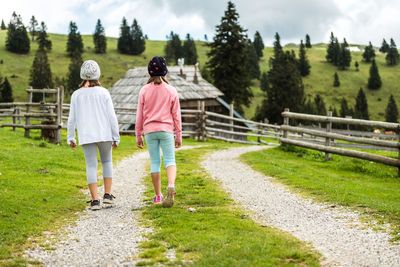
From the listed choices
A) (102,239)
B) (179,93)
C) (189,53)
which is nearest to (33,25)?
(189,53)

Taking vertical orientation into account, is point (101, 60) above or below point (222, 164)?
above

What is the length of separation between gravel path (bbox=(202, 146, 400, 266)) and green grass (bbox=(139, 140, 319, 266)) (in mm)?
253

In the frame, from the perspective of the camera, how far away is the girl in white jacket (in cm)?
634

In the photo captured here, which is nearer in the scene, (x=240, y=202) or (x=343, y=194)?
(x=240, y=202)

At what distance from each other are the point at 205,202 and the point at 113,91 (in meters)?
29.5

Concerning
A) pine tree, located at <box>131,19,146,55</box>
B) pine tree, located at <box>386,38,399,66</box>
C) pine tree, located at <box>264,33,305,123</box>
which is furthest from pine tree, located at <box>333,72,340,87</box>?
pine tree, located at <box>264,33,305,123</box>

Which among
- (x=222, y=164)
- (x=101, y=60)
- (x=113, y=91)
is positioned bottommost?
(x=222, y=164)

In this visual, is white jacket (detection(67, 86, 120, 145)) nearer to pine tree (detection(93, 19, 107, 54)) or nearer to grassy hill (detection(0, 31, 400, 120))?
grassy hill (detection(0, 31, 400, 120))

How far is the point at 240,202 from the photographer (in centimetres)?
700

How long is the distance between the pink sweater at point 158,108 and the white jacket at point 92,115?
19.3 inches

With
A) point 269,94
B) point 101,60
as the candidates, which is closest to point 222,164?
point 269,94

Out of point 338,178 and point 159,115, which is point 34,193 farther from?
point 338,178

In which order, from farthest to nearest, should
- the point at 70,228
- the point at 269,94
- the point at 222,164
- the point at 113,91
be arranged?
the point at 269,94 < the point at 113,91 < the point at 222,164 < the point at 70,228

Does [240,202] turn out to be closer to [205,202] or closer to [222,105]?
[205,202]
